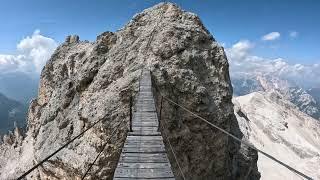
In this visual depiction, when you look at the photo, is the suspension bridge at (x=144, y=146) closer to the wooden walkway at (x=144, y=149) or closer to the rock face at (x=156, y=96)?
the wooden walkway at (x=144, y=149)

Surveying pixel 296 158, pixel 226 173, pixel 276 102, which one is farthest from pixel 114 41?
pixel 276 102

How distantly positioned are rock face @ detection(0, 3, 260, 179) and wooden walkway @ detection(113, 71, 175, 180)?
2.78 feet

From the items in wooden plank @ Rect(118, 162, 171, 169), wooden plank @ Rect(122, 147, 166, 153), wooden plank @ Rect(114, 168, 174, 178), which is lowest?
wooden plank @ Rect(114, 168, 174, 178)

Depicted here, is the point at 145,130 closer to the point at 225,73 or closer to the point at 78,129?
the point at 78,129

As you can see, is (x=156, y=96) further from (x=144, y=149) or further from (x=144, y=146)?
(x=144, y=149)

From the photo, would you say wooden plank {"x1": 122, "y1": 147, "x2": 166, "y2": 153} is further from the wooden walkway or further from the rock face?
the rock face

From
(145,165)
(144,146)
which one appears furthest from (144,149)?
(145,165)

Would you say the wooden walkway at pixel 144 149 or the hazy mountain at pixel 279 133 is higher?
the wooden walkway at pixel 144 149

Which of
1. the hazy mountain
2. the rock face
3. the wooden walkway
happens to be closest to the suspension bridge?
the wooden walkway

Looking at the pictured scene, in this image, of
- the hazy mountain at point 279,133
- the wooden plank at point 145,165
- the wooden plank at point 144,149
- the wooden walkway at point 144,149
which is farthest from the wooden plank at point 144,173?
the hazy mountain at point 279,133

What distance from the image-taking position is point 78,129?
60.5 feet

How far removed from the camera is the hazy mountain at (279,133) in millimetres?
79062

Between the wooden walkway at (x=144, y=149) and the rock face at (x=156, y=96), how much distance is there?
2.78 ft

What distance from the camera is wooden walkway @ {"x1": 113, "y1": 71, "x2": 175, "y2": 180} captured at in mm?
11297
